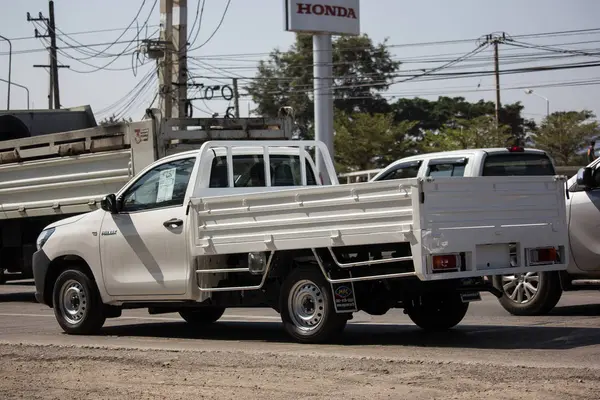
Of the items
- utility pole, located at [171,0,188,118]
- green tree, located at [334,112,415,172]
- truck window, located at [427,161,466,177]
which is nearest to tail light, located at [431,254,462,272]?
truck window, located at [427,161,466,177]

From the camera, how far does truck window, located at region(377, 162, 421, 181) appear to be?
1439cm

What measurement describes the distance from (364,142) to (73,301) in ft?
170

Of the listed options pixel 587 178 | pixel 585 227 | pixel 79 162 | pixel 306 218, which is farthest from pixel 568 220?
pixel 79 162

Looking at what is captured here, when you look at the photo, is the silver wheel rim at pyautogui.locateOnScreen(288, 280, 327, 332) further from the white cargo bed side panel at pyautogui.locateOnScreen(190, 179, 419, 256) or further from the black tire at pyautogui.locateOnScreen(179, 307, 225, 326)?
the black tire at pyautogui.locateOnScreen(179, 307, 225, 326)

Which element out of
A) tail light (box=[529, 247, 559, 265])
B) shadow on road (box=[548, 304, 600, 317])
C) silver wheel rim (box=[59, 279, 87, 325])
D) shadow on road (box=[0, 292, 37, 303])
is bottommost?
shadow on road (box=[0, 292, 37, 303])

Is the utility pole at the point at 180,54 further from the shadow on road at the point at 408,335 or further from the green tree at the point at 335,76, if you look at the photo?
the green tree at the point at 335,76

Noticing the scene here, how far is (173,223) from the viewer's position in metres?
11.5

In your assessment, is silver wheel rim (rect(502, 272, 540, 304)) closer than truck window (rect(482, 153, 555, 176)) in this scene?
Yes

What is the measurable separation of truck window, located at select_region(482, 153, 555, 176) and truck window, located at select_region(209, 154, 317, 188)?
2.91 m

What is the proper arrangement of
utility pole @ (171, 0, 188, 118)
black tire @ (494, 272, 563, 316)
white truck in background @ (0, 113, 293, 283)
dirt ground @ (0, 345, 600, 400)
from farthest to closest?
utility pole @ (171, 0, 188, 118)
white truck in background @ (0, 113, 293, 283)
black tire @ (494, 272, 563, 316)
dirt ground @ (0, 345, 600, 400)

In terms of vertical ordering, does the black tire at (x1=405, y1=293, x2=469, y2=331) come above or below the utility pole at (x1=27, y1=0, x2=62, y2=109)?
below

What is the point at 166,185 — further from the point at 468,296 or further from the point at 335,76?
the point at 335,76

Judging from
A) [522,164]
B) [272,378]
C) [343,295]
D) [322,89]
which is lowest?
[272,378]

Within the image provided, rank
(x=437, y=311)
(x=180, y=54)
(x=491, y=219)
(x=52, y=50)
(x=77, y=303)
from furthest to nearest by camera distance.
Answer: (x=52, y=50) → (x=180, y=54) → (x=77, y=303) → (x=437, y=311) → (x=491, y=219)
